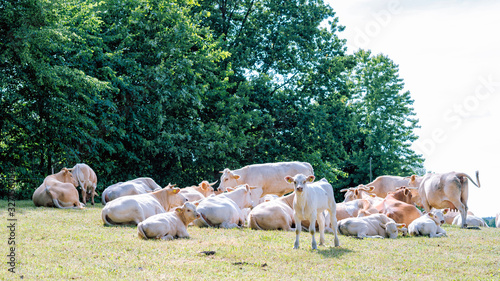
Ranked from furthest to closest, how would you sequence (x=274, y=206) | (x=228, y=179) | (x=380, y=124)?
(x=380, y=124) → (x=228, y=179) → (x=274, y=206)

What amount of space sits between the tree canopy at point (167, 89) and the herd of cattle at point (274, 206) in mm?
5205

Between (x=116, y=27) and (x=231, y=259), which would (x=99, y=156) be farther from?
(x=231, y=259)

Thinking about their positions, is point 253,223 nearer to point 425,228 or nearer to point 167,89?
point 425,228

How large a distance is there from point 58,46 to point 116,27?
4778 mm

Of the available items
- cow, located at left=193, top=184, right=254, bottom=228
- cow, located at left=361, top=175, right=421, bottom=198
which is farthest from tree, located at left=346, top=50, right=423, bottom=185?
cow, located at left=193, top=184, right=254, bottom=228

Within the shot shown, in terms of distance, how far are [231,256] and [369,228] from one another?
14.1 ft

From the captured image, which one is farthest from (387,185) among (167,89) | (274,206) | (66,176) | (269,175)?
(66,176)

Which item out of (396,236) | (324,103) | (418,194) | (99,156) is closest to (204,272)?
(396,236)

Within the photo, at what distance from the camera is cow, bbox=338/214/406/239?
11.5 m

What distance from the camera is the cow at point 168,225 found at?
32.8 feet

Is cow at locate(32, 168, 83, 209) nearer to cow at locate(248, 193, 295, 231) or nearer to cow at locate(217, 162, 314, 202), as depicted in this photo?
cow at locate(217, 162, 314, 202)

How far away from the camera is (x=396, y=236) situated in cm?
1153

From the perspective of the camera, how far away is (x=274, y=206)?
12586mm

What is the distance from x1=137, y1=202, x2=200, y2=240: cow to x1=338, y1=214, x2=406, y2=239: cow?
3.41m
